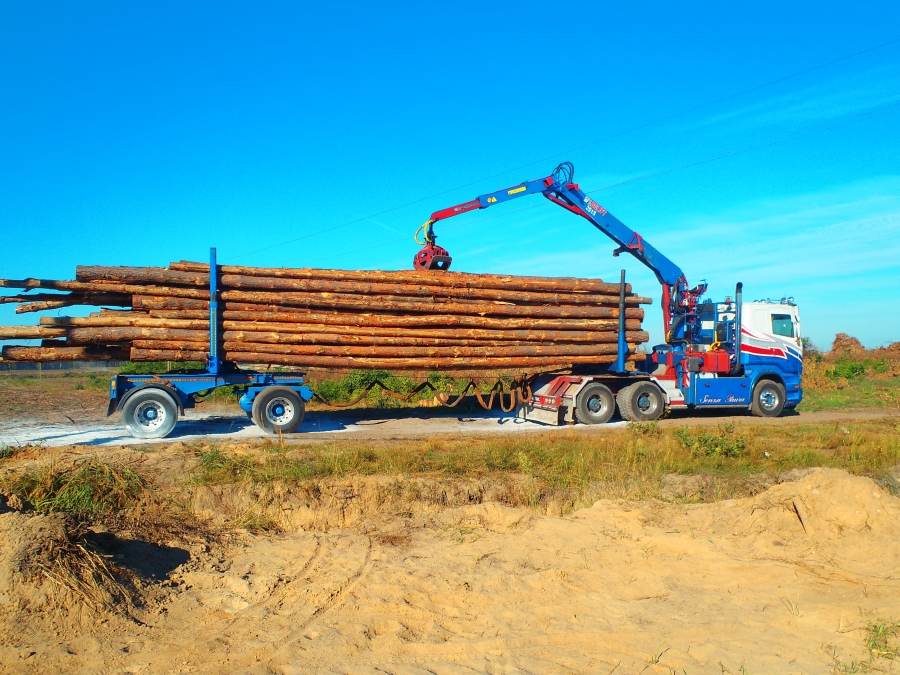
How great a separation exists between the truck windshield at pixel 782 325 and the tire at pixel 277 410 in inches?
498

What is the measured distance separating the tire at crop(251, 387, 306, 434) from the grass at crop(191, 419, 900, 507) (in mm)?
2055

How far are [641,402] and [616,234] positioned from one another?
444 cm

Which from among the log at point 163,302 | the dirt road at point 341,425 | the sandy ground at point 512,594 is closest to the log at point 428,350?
the log at point 163,302

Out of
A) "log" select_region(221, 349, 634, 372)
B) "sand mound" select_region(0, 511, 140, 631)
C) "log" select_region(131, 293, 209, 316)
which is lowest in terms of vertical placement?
"sand mound" select_region(0, 511, 140, 631)

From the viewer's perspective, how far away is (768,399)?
18.8 meters

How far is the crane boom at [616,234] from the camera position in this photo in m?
17.5

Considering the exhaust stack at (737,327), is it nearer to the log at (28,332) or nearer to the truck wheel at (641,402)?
the truck wheel at (641,402)

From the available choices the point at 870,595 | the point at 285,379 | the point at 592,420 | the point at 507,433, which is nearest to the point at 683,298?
the point at 592,420

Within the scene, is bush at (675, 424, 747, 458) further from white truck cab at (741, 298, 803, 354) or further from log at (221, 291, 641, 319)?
white truck cab at (741, 298, 803, 354)

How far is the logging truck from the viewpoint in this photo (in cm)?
1695

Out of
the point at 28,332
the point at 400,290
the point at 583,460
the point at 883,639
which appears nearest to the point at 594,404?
the point at 400,290

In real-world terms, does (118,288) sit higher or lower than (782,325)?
higher

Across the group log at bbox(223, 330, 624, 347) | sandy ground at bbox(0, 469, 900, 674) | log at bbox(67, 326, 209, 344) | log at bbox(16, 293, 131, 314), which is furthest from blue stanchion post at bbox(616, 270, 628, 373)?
log at bbox(16, 293, 131, 314)

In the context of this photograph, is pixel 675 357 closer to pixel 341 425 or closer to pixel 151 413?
pixel 341 425
